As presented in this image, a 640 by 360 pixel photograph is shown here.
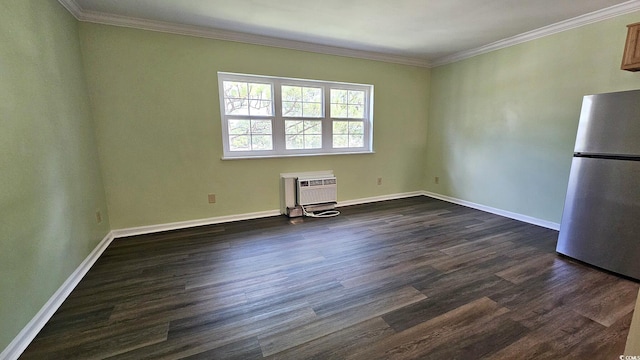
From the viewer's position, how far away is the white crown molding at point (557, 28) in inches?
100

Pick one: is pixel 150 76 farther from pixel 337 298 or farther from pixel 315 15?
pixel 337 298

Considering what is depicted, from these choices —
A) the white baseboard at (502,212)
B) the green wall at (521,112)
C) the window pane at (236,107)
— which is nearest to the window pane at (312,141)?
the window pane at (236,107)

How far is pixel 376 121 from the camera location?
14.6ft

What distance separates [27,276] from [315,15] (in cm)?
310

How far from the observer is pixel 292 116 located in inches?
152

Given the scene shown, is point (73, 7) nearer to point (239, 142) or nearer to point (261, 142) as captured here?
point (239, 142)

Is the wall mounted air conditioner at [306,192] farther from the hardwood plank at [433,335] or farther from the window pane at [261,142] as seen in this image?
the hardwood plank at [433,335]

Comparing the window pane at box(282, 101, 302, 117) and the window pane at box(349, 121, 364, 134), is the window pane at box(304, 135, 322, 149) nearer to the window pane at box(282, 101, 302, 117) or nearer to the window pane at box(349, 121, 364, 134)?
the window pane at box(282, 101, 302, 117)

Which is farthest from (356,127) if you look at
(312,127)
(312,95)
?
(312,95)

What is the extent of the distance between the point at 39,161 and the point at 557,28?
5.08 metres

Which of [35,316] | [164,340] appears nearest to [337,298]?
[164,340]

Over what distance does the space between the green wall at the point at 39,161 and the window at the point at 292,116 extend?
1448 millimetres

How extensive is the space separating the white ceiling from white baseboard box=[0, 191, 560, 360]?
2.29 m

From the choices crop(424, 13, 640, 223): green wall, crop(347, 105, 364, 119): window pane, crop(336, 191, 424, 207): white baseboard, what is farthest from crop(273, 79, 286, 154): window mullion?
crop(424, 13, 640, 223): green wall
